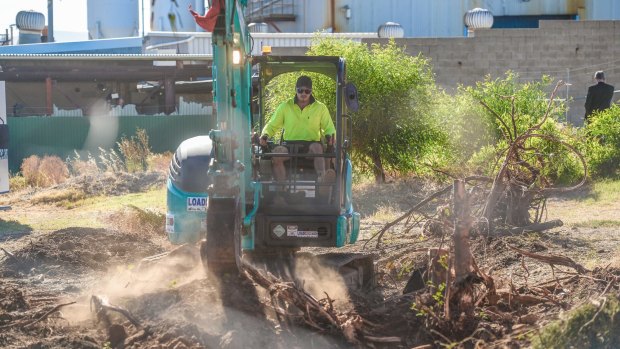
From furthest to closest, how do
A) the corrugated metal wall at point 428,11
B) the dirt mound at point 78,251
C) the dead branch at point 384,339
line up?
the corrugated metal wall at point 428,11
the dirt mound at point 78,251
the dead branch at point 384,339

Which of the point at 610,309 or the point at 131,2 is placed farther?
the point at 131,2

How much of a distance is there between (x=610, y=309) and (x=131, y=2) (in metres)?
45.1

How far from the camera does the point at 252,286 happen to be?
8344 mm

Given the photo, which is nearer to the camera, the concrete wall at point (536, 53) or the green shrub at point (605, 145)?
the green shrub at point (605, 145)

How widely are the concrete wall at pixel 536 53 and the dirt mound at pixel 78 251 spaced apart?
16.4 meters

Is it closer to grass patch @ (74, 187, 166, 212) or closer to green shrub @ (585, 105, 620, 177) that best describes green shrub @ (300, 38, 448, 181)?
green shrub @ (585, 105, 620, 177)

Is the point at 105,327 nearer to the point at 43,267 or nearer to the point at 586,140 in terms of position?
the point at 43,267

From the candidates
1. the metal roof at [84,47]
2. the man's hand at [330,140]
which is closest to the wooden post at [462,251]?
the man's hand at [330,140]

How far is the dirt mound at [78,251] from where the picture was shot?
11422mm

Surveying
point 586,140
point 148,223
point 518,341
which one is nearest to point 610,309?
point 518,341

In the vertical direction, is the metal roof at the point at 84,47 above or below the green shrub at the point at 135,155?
above

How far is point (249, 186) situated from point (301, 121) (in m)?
1.15

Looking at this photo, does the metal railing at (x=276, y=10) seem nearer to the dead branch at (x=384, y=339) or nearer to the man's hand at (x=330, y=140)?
the man's hand at (x=330, y=140)

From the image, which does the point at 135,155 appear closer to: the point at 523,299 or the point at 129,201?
the point at 129,201
